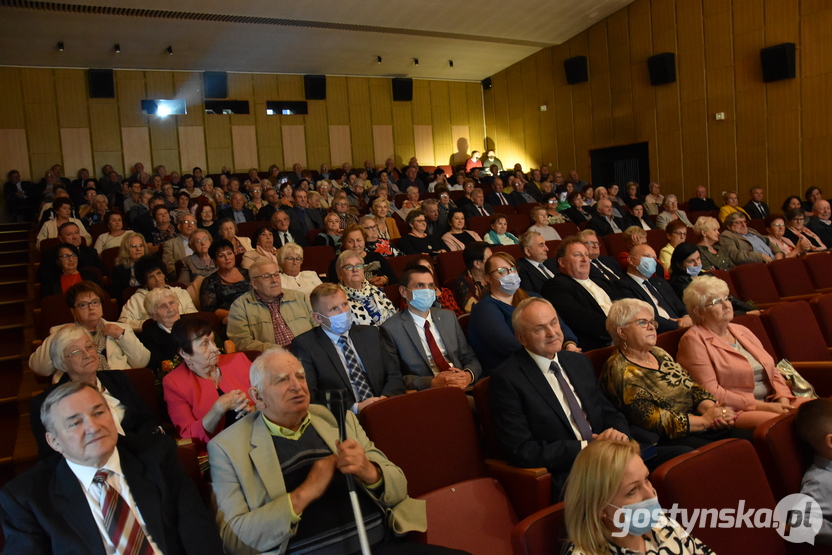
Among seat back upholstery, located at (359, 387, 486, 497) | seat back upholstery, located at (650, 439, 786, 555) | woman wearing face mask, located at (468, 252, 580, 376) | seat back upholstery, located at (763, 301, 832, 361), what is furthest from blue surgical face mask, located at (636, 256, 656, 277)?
seat back upholstery, located at (650, 439, 786, 555)

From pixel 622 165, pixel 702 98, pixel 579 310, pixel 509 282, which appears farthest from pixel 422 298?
pixel 622 165

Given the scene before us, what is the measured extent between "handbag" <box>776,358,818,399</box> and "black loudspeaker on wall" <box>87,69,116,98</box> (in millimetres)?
10399

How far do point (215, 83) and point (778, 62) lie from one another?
8647 millimetres

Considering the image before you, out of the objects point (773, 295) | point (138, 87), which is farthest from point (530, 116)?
point (773, 295)

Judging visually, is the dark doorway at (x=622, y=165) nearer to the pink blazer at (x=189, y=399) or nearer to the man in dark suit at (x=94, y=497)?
the pink blazer at (x=189, y=399)

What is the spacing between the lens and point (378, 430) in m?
2.02

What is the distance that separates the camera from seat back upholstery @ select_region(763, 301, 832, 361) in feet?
10.2

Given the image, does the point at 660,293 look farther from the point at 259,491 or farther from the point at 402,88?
the point at 402,88

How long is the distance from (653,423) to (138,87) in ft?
34.6

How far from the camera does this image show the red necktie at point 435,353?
9.36 ft

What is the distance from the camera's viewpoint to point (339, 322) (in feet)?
8.48

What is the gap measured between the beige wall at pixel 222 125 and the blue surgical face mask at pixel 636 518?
1077 centimetres

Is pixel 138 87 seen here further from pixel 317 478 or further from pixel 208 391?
pixel 317 478

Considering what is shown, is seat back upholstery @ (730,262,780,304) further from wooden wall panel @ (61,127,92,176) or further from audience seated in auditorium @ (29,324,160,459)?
wooden wall panel @ (61,127,92,176)
